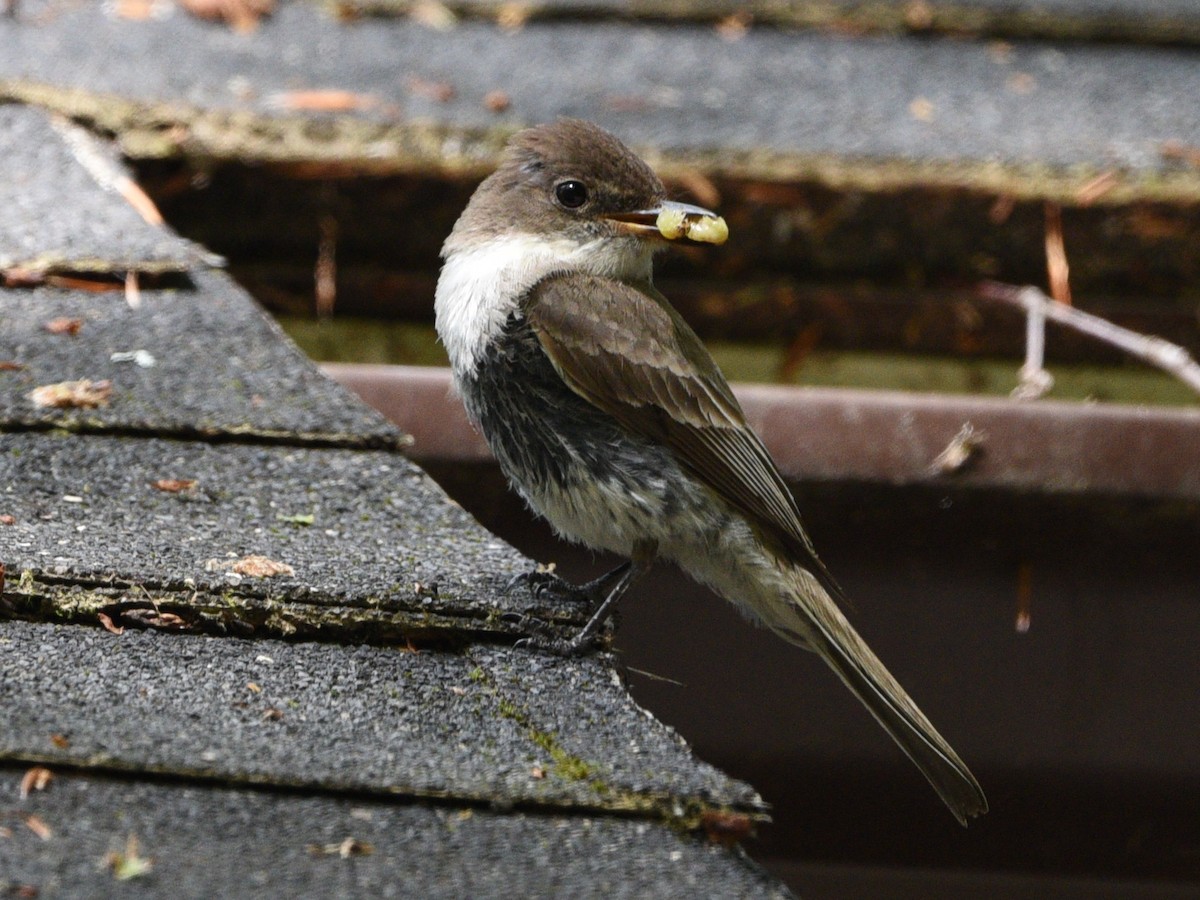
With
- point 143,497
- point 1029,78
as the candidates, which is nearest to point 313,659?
point 143,497

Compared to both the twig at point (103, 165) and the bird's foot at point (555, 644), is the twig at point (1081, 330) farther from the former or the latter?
the twig at point (103, 165)

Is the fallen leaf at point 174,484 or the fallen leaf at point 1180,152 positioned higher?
the fallen leaf at point 1180,152

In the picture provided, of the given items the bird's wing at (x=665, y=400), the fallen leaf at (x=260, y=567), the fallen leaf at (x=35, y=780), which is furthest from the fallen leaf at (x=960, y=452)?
the fallen leaf at (x=35, y=780)

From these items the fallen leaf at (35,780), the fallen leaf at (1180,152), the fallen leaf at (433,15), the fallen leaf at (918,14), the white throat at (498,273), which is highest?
the fallen leaf at (918,14)

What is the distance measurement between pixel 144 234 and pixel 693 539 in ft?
4.71

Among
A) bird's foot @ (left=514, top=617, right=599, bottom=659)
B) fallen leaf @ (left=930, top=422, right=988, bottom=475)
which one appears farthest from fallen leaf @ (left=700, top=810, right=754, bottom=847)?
fallen leaf @ (left=930, top=422, right=988, bottom=475)

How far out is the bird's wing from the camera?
131 inches

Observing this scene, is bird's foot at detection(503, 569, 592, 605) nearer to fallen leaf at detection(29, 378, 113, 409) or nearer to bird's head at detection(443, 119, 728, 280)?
fallen leaf at detection(29, 378, 113, 409)

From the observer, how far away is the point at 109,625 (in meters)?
2.25

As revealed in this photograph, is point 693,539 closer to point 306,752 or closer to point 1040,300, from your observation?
point 1040,300

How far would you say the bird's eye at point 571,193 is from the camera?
3826 millimetres

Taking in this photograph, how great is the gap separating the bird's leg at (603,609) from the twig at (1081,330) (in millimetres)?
1131

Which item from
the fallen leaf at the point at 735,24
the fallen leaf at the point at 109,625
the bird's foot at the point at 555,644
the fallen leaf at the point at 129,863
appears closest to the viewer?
the fallen leaf at the point at 129,863

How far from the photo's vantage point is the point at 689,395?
3412 mm
